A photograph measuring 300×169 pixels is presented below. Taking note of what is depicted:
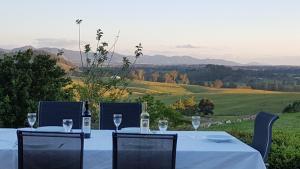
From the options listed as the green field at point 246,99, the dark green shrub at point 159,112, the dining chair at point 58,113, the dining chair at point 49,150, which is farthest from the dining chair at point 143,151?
the green field at point 246,99

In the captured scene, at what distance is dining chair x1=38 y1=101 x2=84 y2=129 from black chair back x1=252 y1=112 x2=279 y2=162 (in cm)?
182

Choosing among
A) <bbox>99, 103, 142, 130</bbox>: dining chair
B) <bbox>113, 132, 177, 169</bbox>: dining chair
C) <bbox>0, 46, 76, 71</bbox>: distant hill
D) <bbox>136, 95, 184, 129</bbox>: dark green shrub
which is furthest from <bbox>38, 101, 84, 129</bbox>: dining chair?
<bbox>0, 46, 76, 71</bbox>: distant hill

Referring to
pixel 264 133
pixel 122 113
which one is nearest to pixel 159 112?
pixel 122 113

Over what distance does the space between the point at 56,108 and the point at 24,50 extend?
10.6ft

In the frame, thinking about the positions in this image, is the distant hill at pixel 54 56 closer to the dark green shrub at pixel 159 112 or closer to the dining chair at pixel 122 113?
the dark green shrub at pixel 159 112

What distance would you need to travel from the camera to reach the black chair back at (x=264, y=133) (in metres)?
4.81

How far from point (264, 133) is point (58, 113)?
2.16m

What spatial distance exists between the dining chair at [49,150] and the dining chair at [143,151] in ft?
0.88

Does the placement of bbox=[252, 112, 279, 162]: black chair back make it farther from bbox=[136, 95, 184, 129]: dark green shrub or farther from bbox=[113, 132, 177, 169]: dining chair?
bbox=[136, 95, 184, 129]: dark green shrub

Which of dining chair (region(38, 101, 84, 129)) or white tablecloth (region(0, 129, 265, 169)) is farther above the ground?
dining chair (region(38, 101, 84, 129))

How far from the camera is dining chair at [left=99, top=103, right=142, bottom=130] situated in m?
6.05

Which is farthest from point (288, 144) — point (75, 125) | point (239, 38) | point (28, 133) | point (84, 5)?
point (239, 38)

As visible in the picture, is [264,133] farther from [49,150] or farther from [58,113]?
[58,113]

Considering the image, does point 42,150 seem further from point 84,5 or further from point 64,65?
point 84,5
